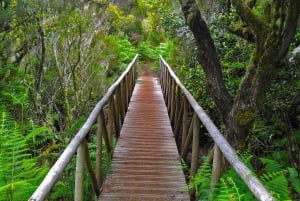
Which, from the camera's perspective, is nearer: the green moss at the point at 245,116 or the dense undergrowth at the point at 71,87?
the dense undergrowth at the point at 71,87

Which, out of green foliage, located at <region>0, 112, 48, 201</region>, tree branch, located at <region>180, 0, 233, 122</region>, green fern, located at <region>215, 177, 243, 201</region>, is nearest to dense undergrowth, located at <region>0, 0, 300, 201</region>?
green foliage, located at <region>0, 112, 48, 201</region>

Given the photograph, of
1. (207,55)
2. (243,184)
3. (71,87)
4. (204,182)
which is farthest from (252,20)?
(71,87)

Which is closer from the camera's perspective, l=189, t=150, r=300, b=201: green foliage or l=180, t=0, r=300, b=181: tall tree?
l=189, t=150, r=300, b=201: green foliage

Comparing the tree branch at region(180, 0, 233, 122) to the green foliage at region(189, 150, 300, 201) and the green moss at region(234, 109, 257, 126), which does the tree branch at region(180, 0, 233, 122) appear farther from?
the green foliage at region(189, 150, 300, 201)

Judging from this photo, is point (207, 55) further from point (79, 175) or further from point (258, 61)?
point (79, 175)

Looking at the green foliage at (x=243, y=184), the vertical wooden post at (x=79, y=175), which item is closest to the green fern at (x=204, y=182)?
the green foliage at (x=243, y=184)

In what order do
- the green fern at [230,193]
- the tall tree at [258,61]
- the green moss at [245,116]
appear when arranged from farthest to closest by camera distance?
the green moss at [245,116] → the tall tree at [258,61] → the green fern at [230,193]

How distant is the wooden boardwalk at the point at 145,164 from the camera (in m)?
4.59

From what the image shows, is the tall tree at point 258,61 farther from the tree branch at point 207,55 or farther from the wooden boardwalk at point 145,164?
the wooden boardwalk at point 145,164

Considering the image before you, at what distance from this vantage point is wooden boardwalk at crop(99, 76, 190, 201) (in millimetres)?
4588

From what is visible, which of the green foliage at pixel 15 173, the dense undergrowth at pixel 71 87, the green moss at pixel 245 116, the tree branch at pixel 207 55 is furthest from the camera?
the tree branch at pixel 207 55

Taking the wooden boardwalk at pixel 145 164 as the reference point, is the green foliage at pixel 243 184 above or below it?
above

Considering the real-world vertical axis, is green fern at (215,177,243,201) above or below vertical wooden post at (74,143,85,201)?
above

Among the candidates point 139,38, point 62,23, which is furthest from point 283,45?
point 139,38
